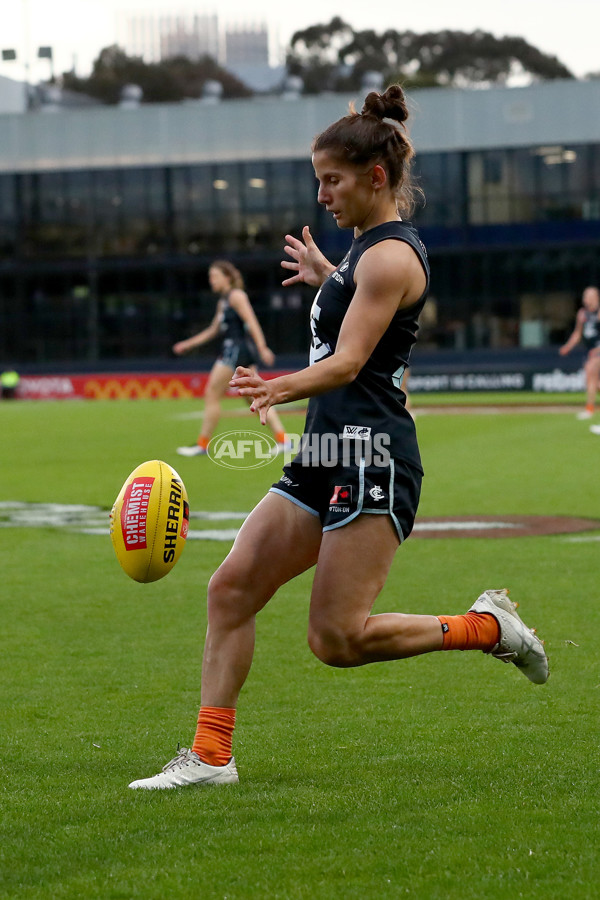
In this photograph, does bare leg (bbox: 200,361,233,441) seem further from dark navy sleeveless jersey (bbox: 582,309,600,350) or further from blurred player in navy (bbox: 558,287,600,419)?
dark navy sleeveless jersey (bbox: 582,309,600,350)

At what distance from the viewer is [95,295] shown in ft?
189

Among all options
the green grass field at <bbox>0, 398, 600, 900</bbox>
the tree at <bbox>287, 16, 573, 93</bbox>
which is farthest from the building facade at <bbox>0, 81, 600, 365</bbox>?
the green grass field at <bbox>0, 398, 600, 900</bbox>

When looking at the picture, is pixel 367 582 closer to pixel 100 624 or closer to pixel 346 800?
pixel 346 800

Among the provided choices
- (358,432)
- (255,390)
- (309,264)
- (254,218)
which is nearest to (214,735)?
(358,432)

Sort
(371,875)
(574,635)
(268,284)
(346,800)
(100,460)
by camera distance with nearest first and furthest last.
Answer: (371,875)
(346,800)
(574,635)
(100,460)
(268,284)

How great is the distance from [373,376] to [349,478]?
38 cm

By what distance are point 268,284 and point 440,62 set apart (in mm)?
34538

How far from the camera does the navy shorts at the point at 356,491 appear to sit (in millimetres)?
4820

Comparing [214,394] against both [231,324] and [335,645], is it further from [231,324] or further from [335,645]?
[335,645]

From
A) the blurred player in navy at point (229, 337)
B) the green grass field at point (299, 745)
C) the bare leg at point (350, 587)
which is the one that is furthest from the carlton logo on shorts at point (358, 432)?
the blurred player in navy at point (229, 337)

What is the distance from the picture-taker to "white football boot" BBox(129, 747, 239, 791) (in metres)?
4.83

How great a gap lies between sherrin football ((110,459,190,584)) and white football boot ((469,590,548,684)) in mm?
1233

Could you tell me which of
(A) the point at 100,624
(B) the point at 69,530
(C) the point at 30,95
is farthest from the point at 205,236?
(A) the point at 100,624

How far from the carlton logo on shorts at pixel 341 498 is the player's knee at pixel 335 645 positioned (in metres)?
0.42
